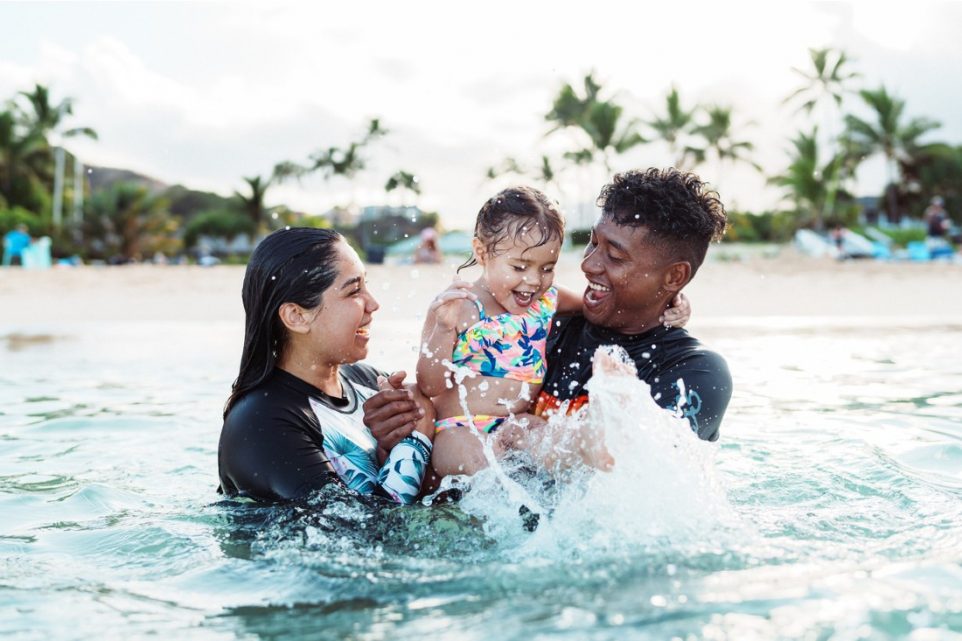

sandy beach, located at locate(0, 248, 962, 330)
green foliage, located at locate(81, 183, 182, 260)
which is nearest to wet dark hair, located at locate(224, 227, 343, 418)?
sandy beach, located at locate(0, 248, 962, 330)

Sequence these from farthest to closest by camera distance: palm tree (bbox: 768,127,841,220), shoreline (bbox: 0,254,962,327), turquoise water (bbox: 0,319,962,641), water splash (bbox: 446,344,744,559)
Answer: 1. palm tree (bbox: 768,127,841,220)
2. shoreline (bbox: 0,254,962,327)
3. water splash (bbox: 446,344,744,559)
4. turquoise water (bbox: 0,319,962,641)

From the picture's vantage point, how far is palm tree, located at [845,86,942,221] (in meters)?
59.7

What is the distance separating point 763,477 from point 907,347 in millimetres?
6247

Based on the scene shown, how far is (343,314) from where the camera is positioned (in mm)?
4238

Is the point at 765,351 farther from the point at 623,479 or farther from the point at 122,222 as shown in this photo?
the point at 122,222

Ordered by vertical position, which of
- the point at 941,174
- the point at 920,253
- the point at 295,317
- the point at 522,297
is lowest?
the point at 295,317

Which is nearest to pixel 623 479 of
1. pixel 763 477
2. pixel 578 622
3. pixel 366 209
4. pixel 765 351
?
pixel 578 622

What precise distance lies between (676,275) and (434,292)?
55.1 ft

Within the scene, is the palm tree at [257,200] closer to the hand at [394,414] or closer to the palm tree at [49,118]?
the palm tree at [49,118]

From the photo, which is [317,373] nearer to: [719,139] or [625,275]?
[625,275]

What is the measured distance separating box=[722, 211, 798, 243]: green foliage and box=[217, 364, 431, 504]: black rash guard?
55977mm

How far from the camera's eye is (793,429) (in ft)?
23.7

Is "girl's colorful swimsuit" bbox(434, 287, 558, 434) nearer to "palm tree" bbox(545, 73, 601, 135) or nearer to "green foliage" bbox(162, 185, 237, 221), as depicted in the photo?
"palm tree" bbox(545, 73, 601, 135)

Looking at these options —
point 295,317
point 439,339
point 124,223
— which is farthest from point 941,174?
point 295,317
